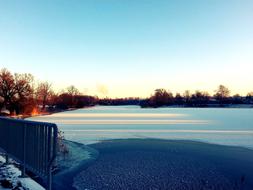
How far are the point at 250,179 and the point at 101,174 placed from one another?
5.09 meters

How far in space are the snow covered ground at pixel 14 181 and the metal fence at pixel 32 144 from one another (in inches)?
12.0

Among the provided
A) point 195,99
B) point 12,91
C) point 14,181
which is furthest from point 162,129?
point 195,99

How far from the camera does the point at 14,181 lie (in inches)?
271

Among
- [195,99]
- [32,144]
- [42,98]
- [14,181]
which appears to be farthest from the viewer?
[195,99]

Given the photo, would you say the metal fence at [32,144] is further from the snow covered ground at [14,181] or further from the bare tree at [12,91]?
the bare tree at [12,91]

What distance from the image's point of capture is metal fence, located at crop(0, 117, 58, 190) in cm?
578

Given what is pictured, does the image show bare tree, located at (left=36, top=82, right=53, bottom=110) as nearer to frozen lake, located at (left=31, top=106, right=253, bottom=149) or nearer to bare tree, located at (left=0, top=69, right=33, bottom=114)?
bare tree, located at (left=0, top=69, right=33, bottom=114)

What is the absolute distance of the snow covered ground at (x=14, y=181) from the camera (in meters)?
6.36

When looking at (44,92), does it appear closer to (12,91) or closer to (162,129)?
(12,91)

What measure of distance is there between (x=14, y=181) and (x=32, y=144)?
3.42 feet

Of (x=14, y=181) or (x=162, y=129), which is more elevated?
(x=14, y=181)

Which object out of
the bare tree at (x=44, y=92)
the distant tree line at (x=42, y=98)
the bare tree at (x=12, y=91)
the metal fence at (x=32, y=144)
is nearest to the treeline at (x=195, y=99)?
the distant tree line at (x=42, y=98)

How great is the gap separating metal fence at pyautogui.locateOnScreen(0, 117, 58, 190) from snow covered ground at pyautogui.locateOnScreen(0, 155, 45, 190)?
1.00ft

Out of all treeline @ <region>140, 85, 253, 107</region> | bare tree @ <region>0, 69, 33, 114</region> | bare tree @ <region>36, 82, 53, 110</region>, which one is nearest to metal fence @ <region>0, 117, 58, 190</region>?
bare tree @ <region>0, 69, 33, 114</region>
